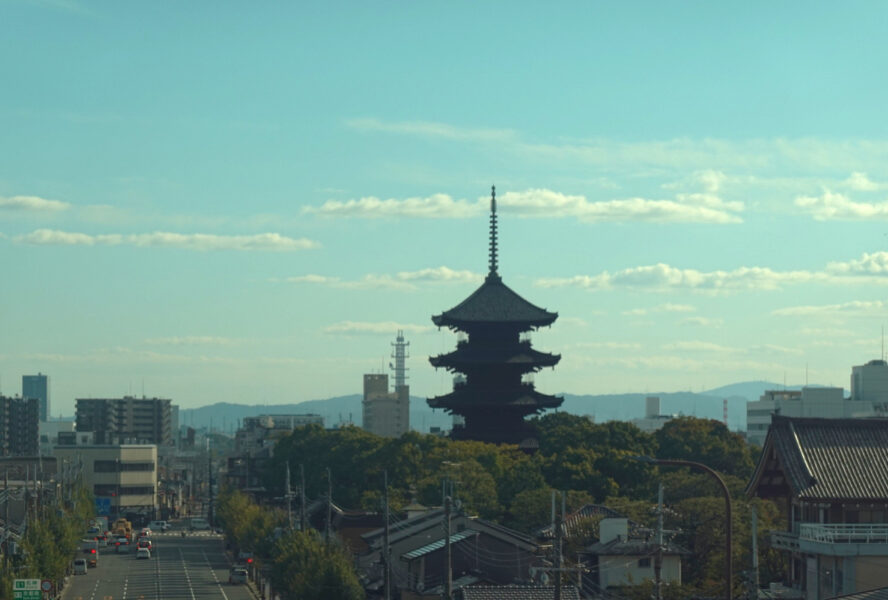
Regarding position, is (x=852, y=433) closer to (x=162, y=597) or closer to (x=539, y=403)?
(x=162, y=597)

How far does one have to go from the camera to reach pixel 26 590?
68.1 meters

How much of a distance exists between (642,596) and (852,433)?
12314 millimetres

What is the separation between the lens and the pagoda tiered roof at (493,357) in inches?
5315

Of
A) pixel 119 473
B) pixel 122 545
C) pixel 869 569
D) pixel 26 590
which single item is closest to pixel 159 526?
pixel 119 473

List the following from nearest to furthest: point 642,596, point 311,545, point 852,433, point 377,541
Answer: point 852,433 < point 642,596 < point 311,545 < point 377,541

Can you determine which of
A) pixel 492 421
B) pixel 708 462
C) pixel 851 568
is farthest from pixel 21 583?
pixel 492 421

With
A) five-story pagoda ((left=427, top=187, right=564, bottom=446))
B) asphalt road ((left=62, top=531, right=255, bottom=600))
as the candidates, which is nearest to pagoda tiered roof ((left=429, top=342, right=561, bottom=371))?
five-story pagoda ((left=427, top=187, right=564, bottom=446))

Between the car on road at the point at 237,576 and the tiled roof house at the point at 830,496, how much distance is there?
176ft

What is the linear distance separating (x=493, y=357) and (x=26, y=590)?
72033mm

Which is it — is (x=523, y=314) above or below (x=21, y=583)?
above

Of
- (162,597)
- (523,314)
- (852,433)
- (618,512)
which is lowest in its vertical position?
(162,597)

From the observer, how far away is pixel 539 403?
135875mm

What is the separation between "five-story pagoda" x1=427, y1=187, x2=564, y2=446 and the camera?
135250 millimetres

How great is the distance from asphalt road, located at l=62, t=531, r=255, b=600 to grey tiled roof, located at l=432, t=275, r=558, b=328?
30206mm
